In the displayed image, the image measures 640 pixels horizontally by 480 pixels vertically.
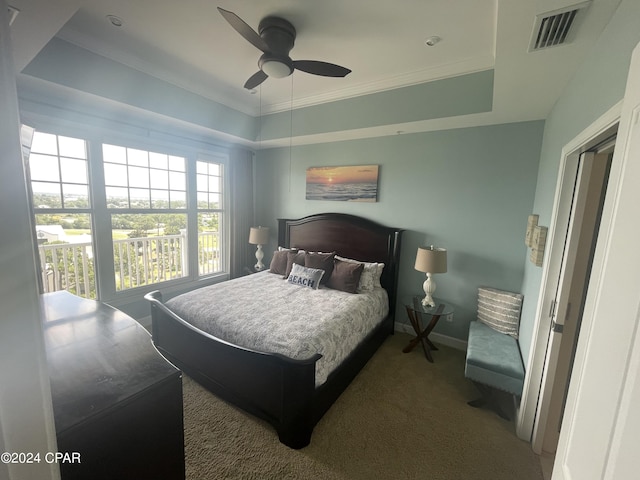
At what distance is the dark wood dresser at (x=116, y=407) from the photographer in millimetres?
765

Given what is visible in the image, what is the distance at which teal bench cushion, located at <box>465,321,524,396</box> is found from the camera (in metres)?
1.96

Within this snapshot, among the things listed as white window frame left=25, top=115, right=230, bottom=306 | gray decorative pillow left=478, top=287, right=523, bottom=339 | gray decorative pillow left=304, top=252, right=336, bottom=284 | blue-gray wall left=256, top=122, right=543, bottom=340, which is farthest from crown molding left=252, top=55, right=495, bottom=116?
gray decorative pillow left=478, top=287, right=523, bottom=339

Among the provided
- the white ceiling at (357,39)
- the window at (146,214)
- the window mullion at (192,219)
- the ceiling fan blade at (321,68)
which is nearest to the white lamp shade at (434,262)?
the white ceiling at (357,39)

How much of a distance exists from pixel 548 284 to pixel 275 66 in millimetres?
2454

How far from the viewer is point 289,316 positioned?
231cm

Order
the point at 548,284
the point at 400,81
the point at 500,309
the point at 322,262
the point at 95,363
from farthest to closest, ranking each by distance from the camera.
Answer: the point at 322,262, the point at 400,81, the point at 500,309, the point at 548,284, the point at 95,363

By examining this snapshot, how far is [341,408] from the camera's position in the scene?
210 centimetres

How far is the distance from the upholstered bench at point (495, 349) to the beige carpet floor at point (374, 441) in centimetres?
28

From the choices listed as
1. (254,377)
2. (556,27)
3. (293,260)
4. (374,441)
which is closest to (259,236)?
(293,260)

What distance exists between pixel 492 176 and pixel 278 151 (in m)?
2.99

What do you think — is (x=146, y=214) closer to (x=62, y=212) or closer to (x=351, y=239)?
(x=62, y=212)

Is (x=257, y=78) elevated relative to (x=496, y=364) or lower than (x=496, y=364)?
elevated

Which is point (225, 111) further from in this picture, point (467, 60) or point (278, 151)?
point (467, 60)

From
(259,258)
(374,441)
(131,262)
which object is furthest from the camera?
(259,258)
